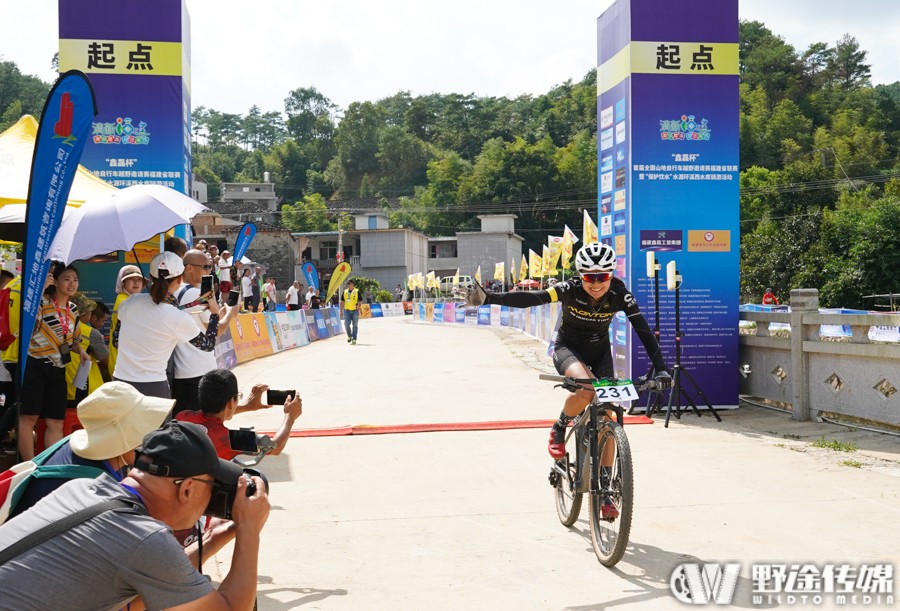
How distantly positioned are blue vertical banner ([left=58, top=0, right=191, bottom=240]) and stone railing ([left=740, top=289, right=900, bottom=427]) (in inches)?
319

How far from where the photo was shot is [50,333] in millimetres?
7355

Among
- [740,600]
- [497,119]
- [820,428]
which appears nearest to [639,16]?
[820,428]

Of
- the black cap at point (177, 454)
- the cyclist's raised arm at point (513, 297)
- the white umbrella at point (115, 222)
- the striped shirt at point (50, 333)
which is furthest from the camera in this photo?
the white umbrella at point (115, 222)

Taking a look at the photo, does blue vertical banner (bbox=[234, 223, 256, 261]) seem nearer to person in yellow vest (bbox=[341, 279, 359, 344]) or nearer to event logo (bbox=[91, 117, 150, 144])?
event logo (bbox=[91, 117, 150, 144])

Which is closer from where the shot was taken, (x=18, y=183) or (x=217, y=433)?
(x=217, y=433)

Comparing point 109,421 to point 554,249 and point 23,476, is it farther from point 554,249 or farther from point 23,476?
point 554,249

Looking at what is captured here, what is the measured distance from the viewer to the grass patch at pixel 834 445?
9266 mm

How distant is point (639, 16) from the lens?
11.9 meters

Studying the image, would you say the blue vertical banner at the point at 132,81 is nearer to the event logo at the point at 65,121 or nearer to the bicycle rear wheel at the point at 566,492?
the event logo at the point at 65,121

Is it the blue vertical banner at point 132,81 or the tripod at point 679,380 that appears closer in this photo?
the tripod at point 679,380

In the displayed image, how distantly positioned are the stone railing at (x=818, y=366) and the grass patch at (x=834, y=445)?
26.8 inches

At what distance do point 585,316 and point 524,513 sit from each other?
1581 mm

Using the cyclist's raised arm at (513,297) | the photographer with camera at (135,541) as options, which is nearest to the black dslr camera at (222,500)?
the photographer with camera at (135,541)

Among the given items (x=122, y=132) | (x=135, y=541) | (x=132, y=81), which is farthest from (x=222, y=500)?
(x=132, y=81)
